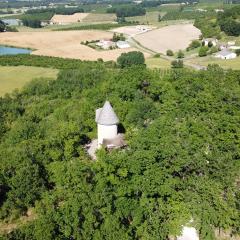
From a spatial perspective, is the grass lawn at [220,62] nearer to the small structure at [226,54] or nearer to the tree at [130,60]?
the small structure at [226,54]

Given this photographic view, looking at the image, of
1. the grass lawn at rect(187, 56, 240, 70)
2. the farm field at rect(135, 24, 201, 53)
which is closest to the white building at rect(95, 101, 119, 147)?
the grass lawn at rect(187, 56, 240, 70)

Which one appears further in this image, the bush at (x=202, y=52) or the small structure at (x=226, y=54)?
the bush at (x=202, y=52)

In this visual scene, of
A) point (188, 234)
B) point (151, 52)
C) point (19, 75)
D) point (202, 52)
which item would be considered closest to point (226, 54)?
point (202, 52)

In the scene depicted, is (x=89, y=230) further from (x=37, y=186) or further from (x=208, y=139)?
(x=208, y=139)

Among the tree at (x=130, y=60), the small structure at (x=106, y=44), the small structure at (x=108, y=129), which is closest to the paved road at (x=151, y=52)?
the small structure at (x=106, y=44)

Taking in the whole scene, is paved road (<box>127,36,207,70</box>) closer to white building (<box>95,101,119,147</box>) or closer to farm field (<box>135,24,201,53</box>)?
farm field (<box>135,24,201,53</box>)

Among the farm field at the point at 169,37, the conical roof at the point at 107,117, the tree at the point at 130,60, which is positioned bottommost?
the farm field at the point at 169,37

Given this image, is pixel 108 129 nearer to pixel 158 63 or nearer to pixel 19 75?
pixel 19 75
